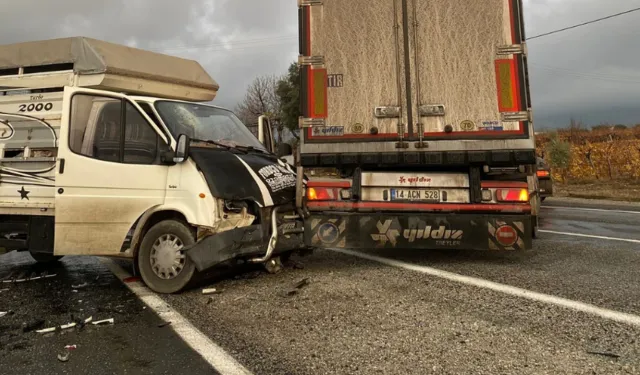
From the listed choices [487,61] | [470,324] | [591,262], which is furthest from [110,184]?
[591,262]

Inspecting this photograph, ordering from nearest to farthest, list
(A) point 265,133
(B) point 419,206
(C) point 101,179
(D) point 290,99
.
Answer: (C) point 101,179
(B) point 419,206
(A) point 265,133
(D) point 290,99

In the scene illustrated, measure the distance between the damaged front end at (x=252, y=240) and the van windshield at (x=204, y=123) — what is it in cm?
114

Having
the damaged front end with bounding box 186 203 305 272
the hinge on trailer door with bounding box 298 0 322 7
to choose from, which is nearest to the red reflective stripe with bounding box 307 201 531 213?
the damaged front end with bounding box 186 203 305 272

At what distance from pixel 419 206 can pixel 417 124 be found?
99 cm

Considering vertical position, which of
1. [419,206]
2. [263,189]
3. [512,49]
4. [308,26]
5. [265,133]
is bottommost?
[419,206]

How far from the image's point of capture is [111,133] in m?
5.12

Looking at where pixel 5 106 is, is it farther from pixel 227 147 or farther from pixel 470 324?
pixel 470 324

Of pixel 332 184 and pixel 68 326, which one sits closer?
pixel 68 326

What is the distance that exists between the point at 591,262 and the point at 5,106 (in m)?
7.92

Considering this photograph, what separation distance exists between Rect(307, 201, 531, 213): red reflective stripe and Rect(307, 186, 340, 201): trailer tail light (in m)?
0.06

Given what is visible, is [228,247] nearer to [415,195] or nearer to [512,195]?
[415,195]

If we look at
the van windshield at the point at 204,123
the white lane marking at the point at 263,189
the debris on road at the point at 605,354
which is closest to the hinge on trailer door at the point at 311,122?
the van windshield at the point at 204,123

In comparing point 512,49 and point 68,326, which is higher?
point 512,49

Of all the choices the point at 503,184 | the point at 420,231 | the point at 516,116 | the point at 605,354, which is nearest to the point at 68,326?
the point at 420,231
